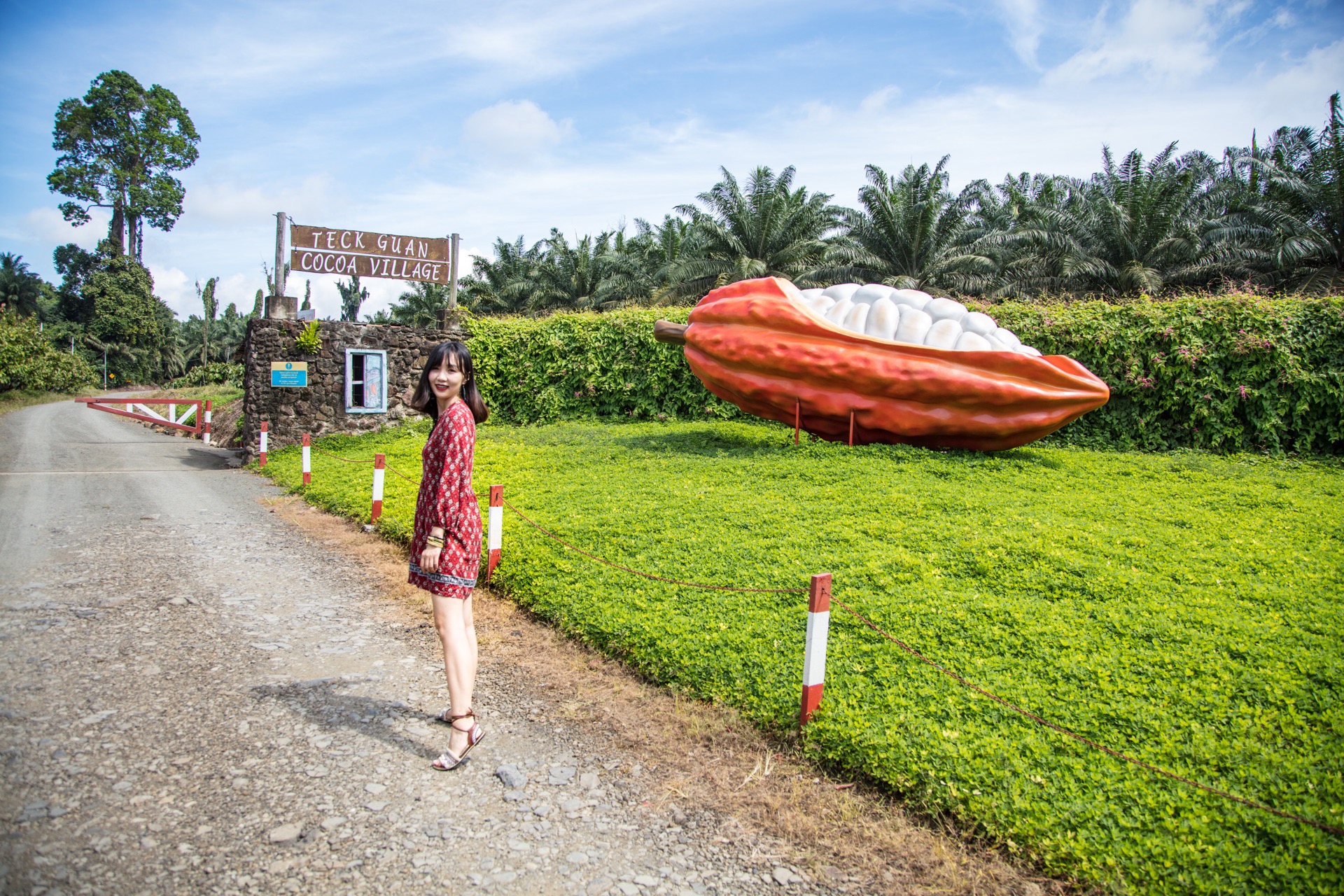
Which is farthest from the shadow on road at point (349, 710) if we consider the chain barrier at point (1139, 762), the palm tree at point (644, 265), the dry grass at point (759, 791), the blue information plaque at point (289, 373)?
the palm tree at point (644, 265)

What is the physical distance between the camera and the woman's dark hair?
3934 millimetres

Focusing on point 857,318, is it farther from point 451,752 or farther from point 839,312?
point 451,752

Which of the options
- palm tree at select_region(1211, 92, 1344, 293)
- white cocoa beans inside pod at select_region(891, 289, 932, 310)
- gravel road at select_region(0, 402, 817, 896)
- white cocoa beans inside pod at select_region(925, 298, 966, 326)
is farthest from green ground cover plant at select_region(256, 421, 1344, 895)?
palm tree at select_region(1211, 92, 1344, 293)

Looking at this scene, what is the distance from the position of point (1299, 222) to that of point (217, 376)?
149 ft

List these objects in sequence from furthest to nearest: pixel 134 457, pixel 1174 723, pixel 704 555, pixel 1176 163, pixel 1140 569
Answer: pixel 1176 163, pixel 134 457, pixel 704 555, pixel 1140 569, pixel 1174 723

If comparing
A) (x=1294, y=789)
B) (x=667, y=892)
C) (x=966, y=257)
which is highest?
(x=966, y=257)

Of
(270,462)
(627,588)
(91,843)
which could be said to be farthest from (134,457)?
(91,843)

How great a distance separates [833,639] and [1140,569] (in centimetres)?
255

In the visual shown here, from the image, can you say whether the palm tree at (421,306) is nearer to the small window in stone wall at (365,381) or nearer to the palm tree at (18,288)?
the small window in stone wall at (365,381)

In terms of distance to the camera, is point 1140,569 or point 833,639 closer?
point 833,639

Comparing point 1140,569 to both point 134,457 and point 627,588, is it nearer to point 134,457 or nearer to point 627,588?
point 627,588

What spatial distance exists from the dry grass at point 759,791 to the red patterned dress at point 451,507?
1.10 meters

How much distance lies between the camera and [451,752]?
12.2 ft

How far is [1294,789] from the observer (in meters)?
3.27
